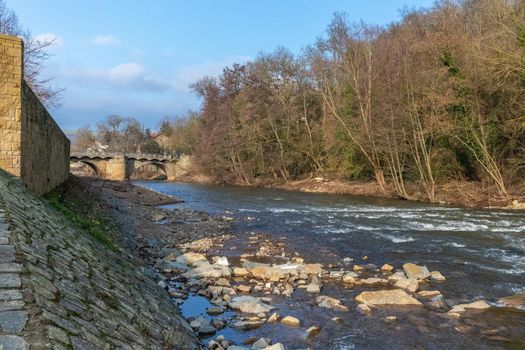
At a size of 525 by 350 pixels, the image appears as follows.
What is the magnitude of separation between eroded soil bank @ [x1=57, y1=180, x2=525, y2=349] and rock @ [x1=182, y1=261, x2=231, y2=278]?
0.08ft

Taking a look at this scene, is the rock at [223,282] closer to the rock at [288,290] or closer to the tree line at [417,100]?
the rock at [288,290]

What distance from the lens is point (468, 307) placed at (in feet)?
28.3

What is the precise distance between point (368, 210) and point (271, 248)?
38.5 feet

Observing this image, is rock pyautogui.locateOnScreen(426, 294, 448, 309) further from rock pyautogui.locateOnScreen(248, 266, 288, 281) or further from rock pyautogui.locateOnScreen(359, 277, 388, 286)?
rock pyautogui.locateOnScreen(248, 266, 288, 281)

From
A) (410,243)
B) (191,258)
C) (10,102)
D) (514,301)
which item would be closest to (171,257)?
(191,258)

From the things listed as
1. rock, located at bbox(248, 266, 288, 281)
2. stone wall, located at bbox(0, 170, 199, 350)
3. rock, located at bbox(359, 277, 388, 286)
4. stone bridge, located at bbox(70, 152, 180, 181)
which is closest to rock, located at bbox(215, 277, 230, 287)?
rock, located at bbox(248, 266, 288, 281)

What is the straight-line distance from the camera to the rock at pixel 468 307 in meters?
8.38

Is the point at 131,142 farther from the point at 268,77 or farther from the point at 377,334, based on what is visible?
the point at 377,334

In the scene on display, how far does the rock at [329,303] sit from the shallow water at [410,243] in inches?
15.2

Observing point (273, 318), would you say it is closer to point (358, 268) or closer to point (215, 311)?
point (215, 311)

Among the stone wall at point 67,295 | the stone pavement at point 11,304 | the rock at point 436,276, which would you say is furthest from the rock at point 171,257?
the stone pavement at point 11,304

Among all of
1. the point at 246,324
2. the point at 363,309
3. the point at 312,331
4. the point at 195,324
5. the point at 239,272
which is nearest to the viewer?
the point at 195,324

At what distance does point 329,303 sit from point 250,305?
1.63 metres

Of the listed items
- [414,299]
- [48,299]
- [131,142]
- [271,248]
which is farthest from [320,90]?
[131,142]
